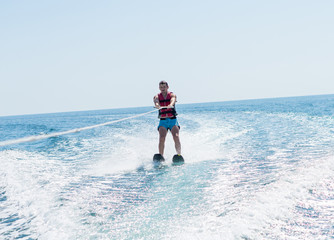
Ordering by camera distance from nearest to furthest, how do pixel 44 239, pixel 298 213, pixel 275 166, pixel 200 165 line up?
1. pixel 44 239
2. pixel 298 213
3. pixel 275 166
4. pixel 200 165

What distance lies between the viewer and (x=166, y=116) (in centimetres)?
688

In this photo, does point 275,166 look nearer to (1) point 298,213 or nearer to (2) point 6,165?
(1) point 298,213

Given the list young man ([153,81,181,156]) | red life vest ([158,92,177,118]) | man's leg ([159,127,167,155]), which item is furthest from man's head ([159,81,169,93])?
man's leg ([159,127,167,155])

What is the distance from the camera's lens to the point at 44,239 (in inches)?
113

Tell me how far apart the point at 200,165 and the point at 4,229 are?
3708 mm

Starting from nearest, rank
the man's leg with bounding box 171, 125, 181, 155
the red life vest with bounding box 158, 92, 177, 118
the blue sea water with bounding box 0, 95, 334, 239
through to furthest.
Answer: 1. the blue sea water with bounding box 0, 95, 334, 239
2. the man's leg with bounding box 171, 125, 181, 155
3. the red life vest with bounding box 158, 92, 177, 118

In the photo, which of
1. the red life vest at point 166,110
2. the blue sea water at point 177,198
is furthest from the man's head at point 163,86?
the blue sea water at point 177,198

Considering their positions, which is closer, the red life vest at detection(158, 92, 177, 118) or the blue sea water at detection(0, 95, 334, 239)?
the blue sea water at detection(0, 95, 334, 239)

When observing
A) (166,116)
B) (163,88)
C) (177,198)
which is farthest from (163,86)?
(177,198)

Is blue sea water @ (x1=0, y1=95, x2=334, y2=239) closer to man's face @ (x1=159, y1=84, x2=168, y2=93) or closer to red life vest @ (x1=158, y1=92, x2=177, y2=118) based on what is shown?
red life vest @ (x1=158, y1=92, x2=177, y2=118)

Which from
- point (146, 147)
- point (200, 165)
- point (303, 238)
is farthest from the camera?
point (146, 147)

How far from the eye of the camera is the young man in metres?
6.75


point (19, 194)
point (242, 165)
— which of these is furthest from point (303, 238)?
point (19, 194)

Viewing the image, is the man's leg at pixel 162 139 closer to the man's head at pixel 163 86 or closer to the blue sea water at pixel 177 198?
the blue sea water at pixel 177 198
